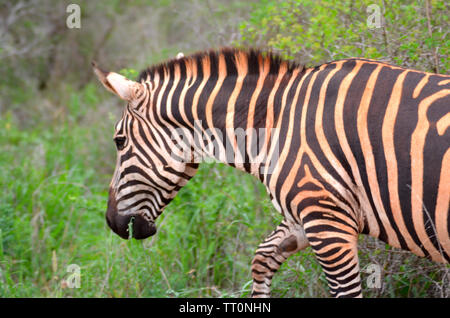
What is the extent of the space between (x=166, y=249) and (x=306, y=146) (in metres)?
2.58

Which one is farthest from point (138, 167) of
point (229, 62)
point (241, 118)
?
point (229, 62)

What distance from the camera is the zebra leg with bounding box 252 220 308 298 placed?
13.7ft

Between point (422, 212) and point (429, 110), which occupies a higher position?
point (429, 110)

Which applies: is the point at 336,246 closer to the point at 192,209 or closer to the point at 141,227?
the point at 141,227

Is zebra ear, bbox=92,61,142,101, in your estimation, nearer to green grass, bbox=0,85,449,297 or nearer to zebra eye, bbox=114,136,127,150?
zebra eye, bbox=114,136,127,150

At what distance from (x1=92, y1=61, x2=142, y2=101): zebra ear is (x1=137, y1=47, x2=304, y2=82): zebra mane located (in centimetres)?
24

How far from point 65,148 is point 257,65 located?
4.96 meters

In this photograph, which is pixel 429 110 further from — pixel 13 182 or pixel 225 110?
pixel 13 182

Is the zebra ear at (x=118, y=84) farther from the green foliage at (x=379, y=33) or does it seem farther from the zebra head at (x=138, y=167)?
the green foliage at (x=379, y=33)

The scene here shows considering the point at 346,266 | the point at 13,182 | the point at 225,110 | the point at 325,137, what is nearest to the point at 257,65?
the point at 225,110

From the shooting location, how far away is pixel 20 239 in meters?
6.00

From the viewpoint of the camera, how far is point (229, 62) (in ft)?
13.2

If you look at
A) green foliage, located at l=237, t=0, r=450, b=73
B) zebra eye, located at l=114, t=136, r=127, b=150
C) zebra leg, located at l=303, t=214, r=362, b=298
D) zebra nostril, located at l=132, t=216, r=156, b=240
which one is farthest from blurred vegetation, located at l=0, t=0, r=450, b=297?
zebra eye, located at l=114, t=136, r=127, b=150

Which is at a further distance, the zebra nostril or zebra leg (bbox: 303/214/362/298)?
the zebra nostril
